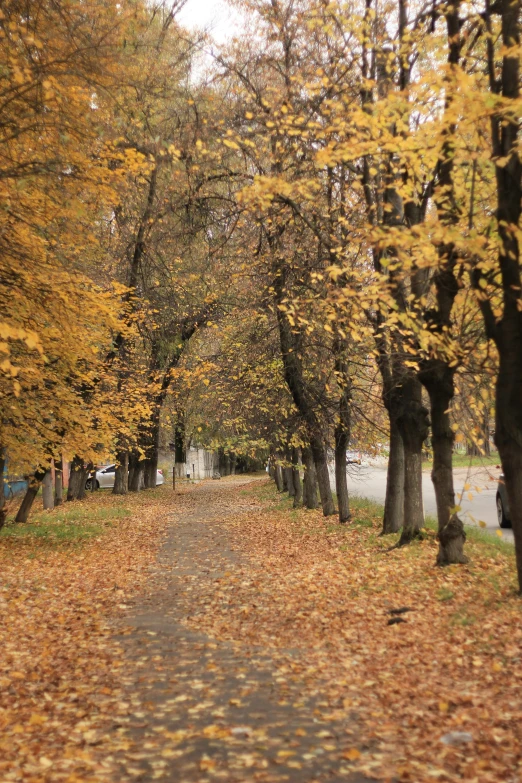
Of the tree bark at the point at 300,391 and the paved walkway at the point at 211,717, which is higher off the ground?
the tree bark at the point at 300,391

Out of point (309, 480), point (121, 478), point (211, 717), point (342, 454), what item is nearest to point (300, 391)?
point (342, 454)

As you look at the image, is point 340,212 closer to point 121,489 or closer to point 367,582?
point 367,582

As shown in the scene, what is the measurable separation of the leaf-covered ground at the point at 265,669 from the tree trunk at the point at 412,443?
2.68 feet

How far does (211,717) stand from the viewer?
5.91 meters

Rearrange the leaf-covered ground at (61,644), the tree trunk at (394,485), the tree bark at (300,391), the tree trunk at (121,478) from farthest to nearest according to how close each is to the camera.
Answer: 1. the tree trunk at (121,478)
2. the tree bark at (300,391)
3. the tree trunk at (394,485)
4. the leaf-covered ground at (61,644)

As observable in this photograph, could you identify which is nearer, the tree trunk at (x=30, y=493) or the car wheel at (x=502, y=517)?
the car wheel at (x=502, y=517)

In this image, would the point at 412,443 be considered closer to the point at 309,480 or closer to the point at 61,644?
the point at 61,644

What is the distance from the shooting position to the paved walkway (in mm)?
4805

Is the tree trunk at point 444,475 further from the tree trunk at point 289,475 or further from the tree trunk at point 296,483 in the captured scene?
the tree trunk at point 296,483

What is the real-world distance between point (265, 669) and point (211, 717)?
1.54 m

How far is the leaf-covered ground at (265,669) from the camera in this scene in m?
4.96

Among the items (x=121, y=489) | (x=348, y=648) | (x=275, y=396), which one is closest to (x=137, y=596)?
(x=348, y=648)

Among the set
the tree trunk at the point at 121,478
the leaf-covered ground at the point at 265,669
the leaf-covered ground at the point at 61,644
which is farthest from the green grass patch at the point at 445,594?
the tree trunk at the point at 121,478

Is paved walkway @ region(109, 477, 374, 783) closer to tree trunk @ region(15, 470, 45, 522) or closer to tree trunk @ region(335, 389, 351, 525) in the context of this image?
tree trunk @ region(335, 389, 351, 525)
